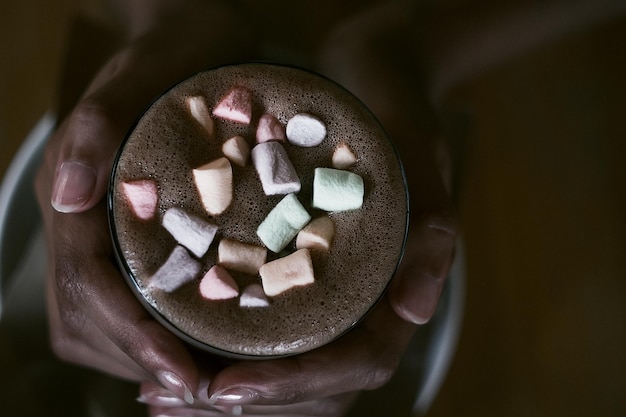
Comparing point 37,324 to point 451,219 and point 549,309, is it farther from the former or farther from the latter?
point 549,309

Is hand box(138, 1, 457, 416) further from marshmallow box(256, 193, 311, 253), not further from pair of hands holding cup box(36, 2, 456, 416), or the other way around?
marshmallow box(256, 193, 311, 253)

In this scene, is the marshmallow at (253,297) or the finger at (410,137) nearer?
the marshmallow at (253,297)

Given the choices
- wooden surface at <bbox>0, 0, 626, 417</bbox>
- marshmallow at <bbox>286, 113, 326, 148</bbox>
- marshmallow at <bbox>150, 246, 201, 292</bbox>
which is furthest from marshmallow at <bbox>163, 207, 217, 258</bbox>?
wooden surface at <bbox>0, 0, 626, 417</bbox>

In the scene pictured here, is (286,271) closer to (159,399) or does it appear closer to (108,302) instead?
(108,302)

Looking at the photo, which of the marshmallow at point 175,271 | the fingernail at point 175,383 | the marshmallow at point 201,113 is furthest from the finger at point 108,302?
the marshmallow at point 201,113

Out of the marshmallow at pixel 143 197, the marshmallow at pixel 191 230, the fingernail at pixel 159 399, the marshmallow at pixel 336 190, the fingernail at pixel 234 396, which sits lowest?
the fingernail at pixel 159 399

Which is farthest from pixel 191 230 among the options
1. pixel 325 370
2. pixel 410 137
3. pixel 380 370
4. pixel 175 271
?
pixel 410 137

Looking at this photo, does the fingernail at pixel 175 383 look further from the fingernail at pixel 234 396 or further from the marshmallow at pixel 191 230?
the marshmallow at pixel 191 230
